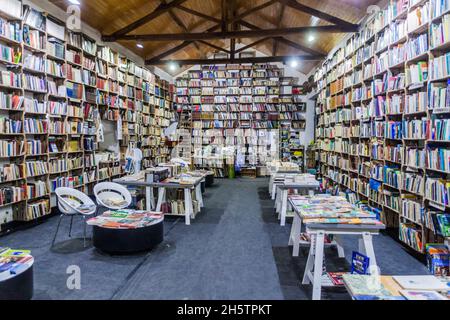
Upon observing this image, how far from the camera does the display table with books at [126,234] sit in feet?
12.0

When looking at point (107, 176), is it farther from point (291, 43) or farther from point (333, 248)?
point (291, 43)

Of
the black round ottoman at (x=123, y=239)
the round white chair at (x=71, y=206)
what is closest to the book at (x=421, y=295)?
the black round ottoman at (x=123, y=239)

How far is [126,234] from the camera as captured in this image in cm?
365

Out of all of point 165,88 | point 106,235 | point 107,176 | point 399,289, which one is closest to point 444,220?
point 399,289

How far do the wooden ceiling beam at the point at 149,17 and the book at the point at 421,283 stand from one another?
6981 millimetres

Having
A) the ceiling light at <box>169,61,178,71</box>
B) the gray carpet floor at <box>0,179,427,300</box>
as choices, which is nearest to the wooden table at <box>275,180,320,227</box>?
the gray carpet floor at <box>0,179,427,300</box>

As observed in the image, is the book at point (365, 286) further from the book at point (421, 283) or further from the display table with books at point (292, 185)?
the display table with books at point (292, 185)

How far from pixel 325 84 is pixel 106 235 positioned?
23.7 feet

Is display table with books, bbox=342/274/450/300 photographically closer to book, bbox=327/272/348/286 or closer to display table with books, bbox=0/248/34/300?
book, bbox=327/272/348/286

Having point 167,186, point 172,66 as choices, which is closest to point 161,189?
point 167,186

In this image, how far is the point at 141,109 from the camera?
9.50 meters

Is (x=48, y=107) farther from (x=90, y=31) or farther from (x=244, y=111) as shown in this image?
(x=244, y=111)

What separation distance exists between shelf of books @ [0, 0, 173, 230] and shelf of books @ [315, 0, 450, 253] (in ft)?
17.8

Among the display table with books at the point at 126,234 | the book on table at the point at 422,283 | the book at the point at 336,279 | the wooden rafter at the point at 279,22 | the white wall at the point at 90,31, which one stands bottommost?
the book at the point at 336,279
